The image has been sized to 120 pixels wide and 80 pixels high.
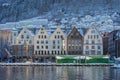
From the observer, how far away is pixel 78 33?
625 feet

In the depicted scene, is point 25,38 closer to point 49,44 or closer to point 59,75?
point 49,44

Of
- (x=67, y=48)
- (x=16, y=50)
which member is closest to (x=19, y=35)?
(x=16, y=50)

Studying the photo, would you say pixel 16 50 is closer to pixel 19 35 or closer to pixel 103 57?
pixel 19 35

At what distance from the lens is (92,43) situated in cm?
18988

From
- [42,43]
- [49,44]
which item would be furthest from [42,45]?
[49,44]

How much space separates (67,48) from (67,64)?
26.5 metres

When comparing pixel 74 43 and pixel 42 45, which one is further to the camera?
pixel 42 45

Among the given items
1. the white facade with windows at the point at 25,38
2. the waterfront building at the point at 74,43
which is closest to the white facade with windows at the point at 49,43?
the waterfront building at the point at 74,43

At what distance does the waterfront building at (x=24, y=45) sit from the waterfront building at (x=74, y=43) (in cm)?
1308

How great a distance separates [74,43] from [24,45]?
57.1 ft

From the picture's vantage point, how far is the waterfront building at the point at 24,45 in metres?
194

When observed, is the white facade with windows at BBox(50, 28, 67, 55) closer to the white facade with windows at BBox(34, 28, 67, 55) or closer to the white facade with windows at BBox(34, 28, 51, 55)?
the white facade with windows at BBox(34, 28, 67, 55)

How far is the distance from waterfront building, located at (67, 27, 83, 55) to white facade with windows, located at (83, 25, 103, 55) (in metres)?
1.70

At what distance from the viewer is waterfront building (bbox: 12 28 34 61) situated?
19382 centimetres
